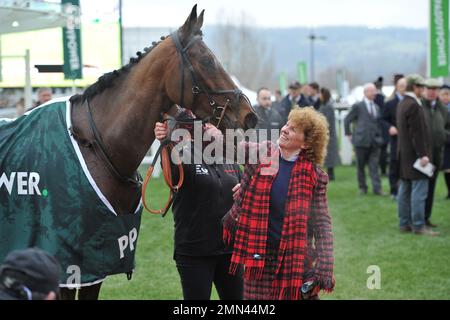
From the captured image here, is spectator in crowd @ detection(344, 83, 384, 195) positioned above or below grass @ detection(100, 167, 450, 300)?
above

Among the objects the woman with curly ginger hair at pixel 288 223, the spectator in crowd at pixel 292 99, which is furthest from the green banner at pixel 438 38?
the woman with curly ginger hair at pixel 288 223

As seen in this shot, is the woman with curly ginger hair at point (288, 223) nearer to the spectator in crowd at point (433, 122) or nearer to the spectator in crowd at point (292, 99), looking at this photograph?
the spectator in crowd at point (433, 122)

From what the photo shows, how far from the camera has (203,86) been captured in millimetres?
3719

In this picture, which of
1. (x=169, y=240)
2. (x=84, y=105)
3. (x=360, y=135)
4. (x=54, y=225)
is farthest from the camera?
(x=360, y=135)

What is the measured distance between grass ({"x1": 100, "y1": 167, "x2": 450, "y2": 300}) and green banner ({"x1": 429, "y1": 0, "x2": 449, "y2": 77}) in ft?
7.44

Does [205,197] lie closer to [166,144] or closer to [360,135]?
[166,144]

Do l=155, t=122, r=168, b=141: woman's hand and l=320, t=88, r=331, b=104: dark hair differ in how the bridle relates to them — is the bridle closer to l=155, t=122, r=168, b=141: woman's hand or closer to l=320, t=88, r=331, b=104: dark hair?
l=155, t=122, r=168, b=141: woman's hand

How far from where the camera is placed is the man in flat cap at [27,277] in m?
2.24

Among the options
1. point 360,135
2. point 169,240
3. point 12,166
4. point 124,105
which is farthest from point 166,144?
point 360,135

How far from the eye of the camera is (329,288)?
363 centimetres

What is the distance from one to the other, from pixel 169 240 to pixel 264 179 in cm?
500

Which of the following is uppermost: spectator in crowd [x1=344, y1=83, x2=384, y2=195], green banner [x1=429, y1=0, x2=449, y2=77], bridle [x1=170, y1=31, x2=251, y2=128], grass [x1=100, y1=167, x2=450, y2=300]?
green banner [x1=429, y1=0, x2=449, y2=77]

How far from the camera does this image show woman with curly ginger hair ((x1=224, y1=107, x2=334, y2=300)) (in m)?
3.69

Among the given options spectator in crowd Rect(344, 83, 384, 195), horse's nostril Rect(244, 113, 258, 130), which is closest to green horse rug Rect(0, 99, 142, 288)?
horse's nostril Rect(244, 113, 258, 130)
